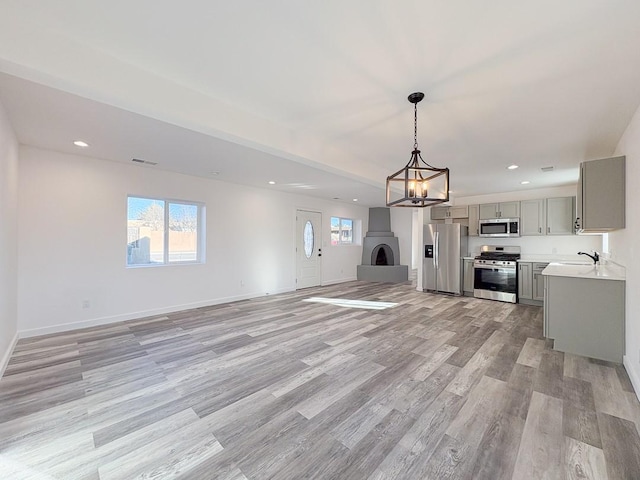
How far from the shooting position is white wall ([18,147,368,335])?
12.1 feet

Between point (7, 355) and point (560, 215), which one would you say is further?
point (560, 215)

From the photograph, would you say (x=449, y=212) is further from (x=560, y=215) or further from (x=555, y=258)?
(x=555, y=258)

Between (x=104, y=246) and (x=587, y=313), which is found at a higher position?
(x=104, y=246)

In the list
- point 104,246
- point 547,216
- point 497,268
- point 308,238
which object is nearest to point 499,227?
point 547,216

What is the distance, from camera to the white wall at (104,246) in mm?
3695

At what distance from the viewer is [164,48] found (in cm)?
192

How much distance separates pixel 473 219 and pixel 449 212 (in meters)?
0.60

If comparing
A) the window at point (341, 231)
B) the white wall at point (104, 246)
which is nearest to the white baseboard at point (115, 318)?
the white wall at point (104, 246)

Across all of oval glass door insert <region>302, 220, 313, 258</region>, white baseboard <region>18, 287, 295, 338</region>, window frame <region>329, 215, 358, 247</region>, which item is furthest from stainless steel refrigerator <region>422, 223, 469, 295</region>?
white baseboard <region>18, 287, 295, 338</region>

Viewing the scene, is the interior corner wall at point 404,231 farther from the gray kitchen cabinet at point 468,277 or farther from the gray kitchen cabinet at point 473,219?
the gray kitchen cabinet at point 468,277

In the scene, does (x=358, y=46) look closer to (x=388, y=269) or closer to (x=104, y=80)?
(x=104, y=80)

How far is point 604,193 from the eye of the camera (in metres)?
3.02

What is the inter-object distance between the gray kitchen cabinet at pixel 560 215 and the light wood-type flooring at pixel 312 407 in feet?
9.65

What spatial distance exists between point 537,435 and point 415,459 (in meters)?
0.89
